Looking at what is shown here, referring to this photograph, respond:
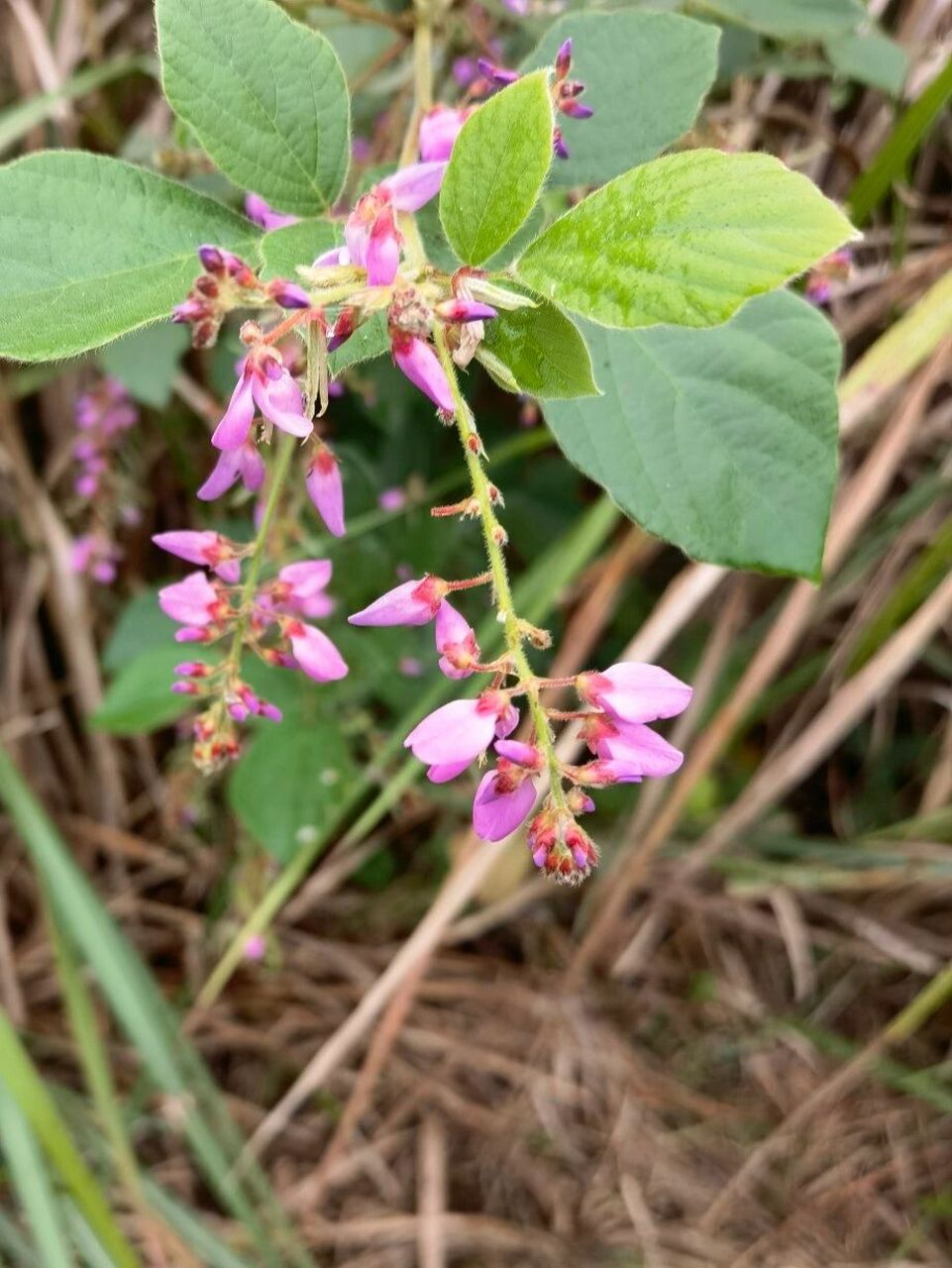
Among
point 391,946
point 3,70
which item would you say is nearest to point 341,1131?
point 391,946

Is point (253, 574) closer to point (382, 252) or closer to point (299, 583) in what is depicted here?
point (299, 583)

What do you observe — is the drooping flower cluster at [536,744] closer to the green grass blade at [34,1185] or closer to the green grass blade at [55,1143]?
the green grass blade at [55,1143]

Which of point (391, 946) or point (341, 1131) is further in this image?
point (391, 946)

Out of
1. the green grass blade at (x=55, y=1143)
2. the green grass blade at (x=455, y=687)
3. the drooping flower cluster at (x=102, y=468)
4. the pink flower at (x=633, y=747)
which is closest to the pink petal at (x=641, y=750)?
the pink flower at (x=633, y=747)

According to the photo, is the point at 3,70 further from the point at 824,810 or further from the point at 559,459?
the point at 824,810

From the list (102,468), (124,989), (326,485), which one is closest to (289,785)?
(124,989)

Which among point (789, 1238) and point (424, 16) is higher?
point (424, 16)

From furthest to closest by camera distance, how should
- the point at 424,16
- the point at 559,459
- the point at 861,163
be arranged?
the point at 559,459
the point at 861,163
the point at 424,16
